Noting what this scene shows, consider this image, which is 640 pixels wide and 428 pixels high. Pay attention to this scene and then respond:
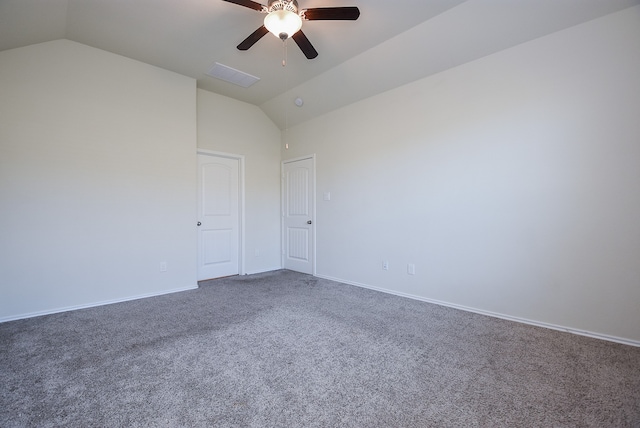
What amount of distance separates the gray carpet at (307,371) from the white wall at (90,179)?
50 cm

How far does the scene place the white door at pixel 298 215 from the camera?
4.68 meters

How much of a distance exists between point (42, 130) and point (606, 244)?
5.41 meters

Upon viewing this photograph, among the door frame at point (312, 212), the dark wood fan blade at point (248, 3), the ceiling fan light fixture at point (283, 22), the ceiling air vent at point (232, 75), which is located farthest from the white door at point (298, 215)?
the dark wood fan blade at point (248, 3)

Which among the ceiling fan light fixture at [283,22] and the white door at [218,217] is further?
the white door at [218,217]

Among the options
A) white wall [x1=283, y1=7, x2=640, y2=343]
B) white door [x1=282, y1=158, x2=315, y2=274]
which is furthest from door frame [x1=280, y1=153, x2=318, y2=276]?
white wall [x1=283, y1=7, x2=640, y2=343]

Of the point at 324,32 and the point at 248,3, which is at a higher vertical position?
the point at 324,32

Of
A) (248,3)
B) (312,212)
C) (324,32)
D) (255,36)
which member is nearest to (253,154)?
(312,212)

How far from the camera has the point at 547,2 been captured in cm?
224

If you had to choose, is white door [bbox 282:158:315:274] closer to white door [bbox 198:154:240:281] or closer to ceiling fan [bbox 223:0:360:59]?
white door [bbox 198:154:240:281]

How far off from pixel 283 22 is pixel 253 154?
294 centimetres

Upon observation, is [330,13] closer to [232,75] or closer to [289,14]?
[289,14]

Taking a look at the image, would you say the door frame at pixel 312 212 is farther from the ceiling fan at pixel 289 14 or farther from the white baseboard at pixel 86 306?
the ceiling fan at pixel 289 14

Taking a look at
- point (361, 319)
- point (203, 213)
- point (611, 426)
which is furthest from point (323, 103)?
point (611, 426)

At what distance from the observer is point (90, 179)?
123 inches
